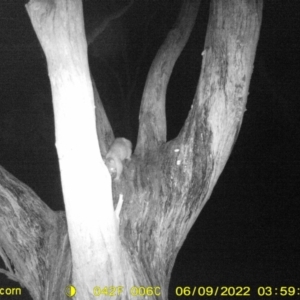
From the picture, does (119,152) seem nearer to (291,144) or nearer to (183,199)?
(183,199)

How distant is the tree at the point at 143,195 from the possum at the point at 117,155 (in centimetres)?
8

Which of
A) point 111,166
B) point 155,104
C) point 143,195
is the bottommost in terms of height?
point 143,195

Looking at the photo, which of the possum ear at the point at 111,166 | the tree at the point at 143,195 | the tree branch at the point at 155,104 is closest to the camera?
the tree at the point at 143,195

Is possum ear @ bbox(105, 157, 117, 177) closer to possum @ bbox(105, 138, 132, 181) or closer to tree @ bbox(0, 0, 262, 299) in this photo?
possum @ bbox(105, 138, 132, 181)

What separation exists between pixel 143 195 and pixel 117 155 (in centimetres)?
26

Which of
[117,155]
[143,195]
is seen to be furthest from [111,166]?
[143,195]

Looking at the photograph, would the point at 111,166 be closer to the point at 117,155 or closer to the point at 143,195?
the point at 117,155

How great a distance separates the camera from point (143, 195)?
97.3 inches

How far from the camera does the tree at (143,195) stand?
2.05 m

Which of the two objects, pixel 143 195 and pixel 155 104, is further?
pixel 155 104

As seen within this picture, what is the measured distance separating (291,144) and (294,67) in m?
0.69

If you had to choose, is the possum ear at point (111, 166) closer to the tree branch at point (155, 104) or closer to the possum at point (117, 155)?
the possum at point (117, 155)

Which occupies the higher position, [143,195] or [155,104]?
[155,104]

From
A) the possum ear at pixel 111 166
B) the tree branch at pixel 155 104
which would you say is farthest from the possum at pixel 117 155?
the tree branch at pixel 155 104
